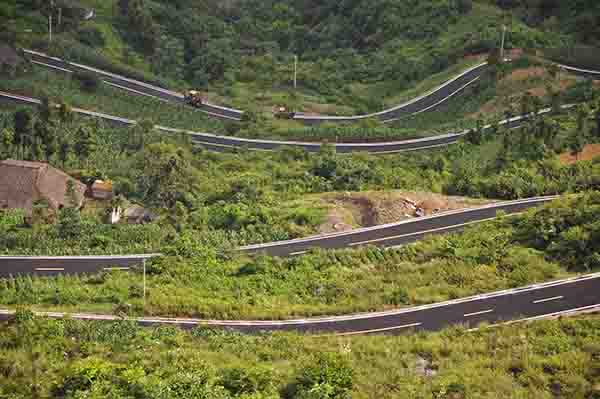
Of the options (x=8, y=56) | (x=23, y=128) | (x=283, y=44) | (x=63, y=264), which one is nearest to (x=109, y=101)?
(x=8, y=56)

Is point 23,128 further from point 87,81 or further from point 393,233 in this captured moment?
point 393,233

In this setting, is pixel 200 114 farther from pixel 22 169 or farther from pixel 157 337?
pixel 157 337

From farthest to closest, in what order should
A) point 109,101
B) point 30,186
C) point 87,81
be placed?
point 87,81
point 109,101
point 30,186

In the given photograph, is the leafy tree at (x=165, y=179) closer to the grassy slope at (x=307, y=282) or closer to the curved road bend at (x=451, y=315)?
the grassy slope at (x=307, y=282)

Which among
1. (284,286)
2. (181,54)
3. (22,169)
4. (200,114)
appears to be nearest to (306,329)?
(284,286)

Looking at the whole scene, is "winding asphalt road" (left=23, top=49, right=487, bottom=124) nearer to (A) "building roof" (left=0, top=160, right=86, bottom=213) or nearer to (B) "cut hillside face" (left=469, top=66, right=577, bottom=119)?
(B) "cut hillside face" (left=469, top=66, right=577, bottom=119)

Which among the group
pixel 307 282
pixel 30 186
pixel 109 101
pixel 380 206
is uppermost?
pixel 109 101

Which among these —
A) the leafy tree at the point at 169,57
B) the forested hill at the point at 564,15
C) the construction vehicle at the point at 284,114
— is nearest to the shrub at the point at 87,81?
the leafy tree at the point at 169,57
